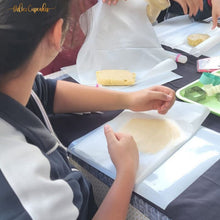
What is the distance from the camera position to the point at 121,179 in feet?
1.62

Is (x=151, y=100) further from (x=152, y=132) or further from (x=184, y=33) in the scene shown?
(x=184, y=33)

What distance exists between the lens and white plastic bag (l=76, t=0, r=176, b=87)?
956 millimetres

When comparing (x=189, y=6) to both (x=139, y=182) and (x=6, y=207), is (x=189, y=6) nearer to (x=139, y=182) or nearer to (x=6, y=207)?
(x=139, y=182)

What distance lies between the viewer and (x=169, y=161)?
1.76 feet

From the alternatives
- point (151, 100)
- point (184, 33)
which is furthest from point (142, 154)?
point (184, 33)

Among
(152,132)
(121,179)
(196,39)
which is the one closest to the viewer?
(121,179)

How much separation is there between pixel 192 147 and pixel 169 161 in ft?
0.21

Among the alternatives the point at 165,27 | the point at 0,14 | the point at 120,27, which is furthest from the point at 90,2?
the point at 0,14

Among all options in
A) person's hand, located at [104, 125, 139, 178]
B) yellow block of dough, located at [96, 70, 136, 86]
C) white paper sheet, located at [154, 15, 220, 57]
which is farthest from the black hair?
white paper sheet, located at [154, 15, 220, 57]

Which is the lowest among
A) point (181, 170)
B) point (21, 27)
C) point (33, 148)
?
point (181, 170)

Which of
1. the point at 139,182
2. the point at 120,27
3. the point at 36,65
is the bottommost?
the point at 139,182

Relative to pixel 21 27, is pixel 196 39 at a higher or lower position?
lower

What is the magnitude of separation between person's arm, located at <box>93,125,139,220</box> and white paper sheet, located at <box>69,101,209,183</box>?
0.02 meters

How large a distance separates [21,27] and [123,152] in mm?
281
